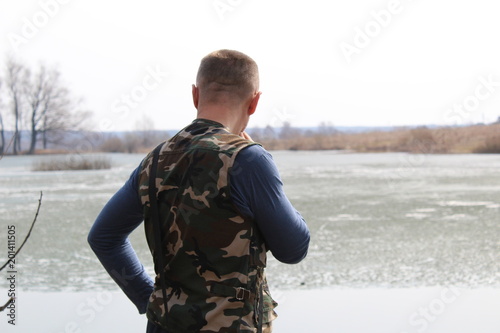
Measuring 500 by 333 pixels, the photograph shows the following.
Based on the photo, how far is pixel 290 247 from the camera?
140 cm

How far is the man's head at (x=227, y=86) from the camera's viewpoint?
1.46 m

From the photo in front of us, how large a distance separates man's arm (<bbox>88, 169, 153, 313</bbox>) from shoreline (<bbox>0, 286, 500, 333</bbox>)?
7.49 feet

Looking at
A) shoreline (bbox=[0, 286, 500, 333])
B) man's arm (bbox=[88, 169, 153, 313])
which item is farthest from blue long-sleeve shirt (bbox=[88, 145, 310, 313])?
shoreline (bbox=[0, 286, 500, 333])

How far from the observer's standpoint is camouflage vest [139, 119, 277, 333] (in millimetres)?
1363

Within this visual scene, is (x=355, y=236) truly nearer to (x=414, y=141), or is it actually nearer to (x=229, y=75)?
(x=229, y=75)

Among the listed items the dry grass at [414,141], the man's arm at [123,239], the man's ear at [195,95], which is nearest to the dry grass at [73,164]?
the dry grass at [414,141]

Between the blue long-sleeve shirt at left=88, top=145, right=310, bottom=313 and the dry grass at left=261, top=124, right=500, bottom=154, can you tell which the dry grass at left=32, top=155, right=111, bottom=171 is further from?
the blue long-sleeve shirt at left=88, top=145, right=310, bottom=313

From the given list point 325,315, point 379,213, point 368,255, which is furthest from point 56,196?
point 325,315

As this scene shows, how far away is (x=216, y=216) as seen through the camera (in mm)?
1371

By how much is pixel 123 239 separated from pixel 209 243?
330 millimetres

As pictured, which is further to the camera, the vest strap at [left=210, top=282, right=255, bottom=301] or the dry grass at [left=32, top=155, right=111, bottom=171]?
the dry grass at [left=32, top=155, right=111, bottom=171]

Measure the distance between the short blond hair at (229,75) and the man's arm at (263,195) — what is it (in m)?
0.17

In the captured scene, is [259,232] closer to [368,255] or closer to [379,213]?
[368,255]

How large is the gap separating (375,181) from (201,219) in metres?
13.5
